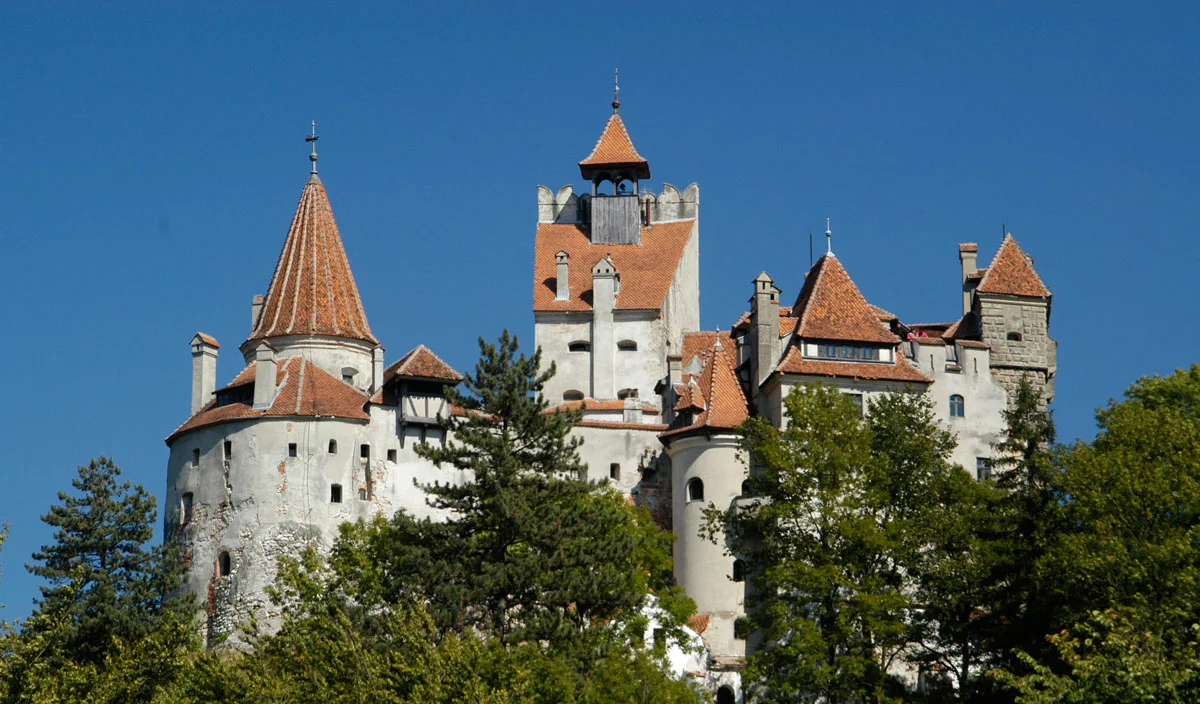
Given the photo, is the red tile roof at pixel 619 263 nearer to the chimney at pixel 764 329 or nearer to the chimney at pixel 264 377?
the chimney at pixel 764 329

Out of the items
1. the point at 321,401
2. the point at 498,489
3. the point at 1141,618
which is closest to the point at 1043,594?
the point at 1141,618

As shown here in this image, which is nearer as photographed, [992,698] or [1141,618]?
[1141,618]

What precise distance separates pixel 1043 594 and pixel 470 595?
1558 centimetres

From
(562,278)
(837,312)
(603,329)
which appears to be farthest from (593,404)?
(837,312)

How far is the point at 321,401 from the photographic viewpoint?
266 feet

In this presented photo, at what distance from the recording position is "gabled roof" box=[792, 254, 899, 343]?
259 ft

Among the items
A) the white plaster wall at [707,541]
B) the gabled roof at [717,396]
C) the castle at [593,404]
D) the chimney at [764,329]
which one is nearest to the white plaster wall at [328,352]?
the castle at [593,404]

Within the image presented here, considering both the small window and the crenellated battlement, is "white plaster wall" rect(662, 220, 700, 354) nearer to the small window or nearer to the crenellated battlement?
the crenellated battlement

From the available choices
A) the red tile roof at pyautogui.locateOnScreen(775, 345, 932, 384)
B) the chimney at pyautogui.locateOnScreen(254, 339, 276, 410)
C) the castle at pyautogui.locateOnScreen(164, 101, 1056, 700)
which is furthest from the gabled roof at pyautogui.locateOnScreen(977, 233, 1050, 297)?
the chimney at pyautogui.locateOnScreen(254, 339, 276, 410)

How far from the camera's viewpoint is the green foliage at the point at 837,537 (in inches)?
2554

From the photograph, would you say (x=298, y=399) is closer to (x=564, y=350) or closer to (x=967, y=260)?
(x=564, y=350)

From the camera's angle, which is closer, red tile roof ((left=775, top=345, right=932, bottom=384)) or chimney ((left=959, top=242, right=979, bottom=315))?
red tile roof ((left=775, top=345, right=932, bottom=384))

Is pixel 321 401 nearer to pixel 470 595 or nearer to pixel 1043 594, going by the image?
pixel 470 595

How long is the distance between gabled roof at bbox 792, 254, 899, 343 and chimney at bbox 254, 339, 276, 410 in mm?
18783
